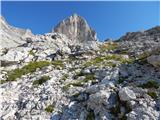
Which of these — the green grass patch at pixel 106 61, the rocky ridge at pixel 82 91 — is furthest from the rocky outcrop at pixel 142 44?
the rocky ridge at pixel 82 91

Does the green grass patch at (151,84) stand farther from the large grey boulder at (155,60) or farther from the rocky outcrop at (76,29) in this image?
the rocky outcrop at (76,29)

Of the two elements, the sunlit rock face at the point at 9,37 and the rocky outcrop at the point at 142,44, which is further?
the sunlit rock face at the point at 9,37

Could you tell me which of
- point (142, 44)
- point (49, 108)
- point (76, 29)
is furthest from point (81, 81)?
point (76, 29)

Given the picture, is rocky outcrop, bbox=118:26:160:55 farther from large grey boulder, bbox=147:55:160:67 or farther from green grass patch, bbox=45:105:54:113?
green grass patch, bbox=45:105:54:113

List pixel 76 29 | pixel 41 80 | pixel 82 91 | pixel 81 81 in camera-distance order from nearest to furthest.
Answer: pixel 82 91
pixel 81 81
pixel 41 80
pixel 76 29

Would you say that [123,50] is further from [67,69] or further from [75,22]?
[75,22]

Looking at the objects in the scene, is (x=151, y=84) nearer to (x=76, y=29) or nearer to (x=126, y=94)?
(x=126, y=94)

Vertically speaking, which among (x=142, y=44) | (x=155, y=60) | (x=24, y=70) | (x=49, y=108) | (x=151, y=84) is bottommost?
(x=49, y=108)

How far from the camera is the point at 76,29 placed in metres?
138

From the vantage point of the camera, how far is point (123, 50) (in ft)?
120

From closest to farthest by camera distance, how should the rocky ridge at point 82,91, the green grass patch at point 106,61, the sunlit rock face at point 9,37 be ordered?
the rocky ridge at point 82,91, the green grass patch at point 106,61, the sunlit rock face at point 9,37

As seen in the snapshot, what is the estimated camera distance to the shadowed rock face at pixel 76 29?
133 meters

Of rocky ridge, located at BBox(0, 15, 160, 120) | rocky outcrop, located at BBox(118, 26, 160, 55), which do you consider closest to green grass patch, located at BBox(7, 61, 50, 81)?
rocky ridge, located at BBox(0, 15, 160, 120)

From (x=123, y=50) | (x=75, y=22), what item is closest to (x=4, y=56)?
(x=123, y=50)
